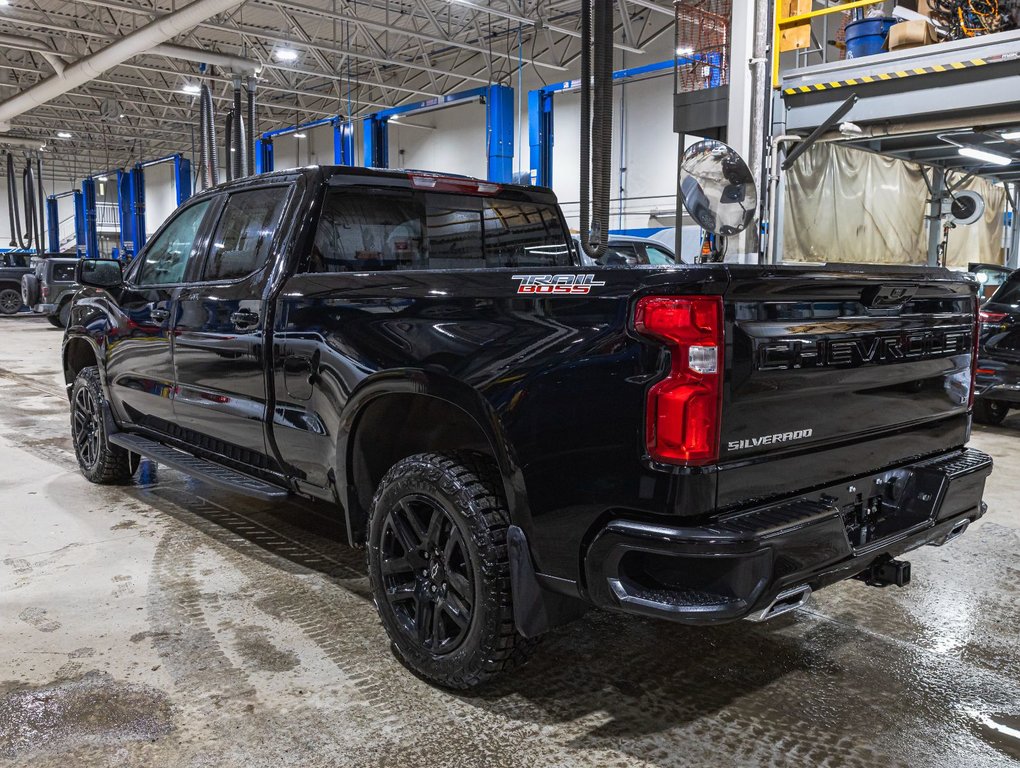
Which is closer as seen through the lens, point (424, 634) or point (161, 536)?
point (424, 634)

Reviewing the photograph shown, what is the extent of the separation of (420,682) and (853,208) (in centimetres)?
980

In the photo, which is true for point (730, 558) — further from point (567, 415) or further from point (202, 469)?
point (202, 469)

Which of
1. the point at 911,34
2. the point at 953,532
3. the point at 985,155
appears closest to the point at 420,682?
the point at 953,532

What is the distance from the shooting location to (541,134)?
443 inches

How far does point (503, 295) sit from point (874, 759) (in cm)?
161

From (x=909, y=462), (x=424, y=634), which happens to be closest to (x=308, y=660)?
(x=424, y=634)

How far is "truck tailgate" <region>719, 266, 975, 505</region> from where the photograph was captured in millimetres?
2084

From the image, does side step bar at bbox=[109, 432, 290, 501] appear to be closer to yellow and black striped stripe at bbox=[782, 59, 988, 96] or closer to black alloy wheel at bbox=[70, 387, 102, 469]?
black alloy wheel at bbox=[70, 387, 102, 469]

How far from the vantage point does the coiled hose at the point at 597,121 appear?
4.63 m

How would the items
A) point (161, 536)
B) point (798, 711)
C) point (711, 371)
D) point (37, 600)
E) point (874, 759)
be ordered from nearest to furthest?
1. point (711, 371)
2. point (874, 759)
3. point (798, 711)
4. point (37, 600)
5. point (161, 536)

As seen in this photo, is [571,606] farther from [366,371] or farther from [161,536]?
[161,536]

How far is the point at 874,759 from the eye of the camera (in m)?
2.30

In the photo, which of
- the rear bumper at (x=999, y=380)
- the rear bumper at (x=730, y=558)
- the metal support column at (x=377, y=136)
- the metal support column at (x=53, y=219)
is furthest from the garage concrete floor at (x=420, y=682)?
the metal support column at (x=53, y=219)

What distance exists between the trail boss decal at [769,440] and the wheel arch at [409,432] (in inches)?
22.3
